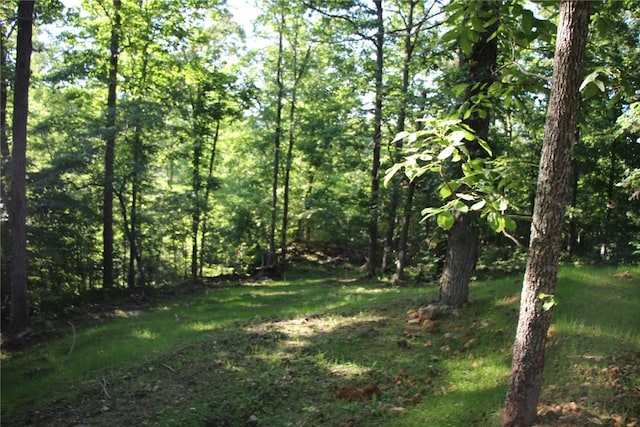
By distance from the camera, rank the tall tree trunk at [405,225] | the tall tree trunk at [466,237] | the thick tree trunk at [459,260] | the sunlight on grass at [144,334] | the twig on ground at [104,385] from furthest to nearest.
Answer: the tall tree trunk at [405,225] → the sunlight on grass at [144,334] → the thick tree trunk at [459,260] → the tall tree trunk at [466,237] → the twig on ground at [104,385]

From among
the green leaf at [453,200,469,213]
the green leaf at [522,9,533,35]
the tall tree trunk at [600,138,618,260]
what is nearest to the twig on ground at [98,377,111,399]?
the green leaf at [453,200,469,213]

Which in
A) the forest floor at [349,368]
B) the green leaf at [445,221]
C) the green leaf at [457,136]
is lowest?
the forest floor at [349,368]

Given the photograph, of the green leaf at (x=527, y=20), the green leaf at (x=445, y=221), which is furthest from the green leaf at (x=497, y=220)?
the green leaf at (x=527, y=20)

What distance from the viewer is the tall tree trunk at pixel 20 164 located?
894cm

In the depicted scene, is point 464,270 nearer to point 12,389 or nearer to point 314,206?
point 12,389

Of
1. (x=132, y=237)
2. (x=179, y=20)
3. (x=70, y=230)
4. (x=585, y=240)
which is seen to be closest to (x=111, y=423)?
(x=70, y=230)

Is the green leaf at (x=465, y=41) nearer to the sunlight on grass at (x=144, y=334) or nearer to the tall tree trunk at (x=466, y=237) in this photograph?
the tall tree trunk at (x=466, y=237)

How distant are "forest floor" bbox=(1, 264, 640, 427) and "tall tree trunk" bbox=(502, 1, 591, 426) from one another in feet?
Result: 3.57

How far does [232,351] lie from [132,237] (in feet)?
29.1

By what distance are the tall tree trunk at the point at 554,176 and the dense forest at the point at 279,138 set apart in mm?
167

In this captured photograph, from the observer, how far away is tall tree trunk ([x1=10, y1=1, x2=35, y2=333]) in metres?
8.94

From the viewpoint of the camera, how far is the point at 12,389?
6703mm

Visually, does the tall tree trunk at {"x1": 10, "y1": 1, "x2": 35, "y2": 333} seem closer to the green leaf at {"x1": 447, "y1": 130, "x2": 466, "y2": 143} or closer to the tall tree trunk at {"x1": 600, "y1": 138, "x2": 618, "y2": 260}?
the green leaf at {"x1": 447, "y1": 130, "x2": 466, "y2": 143}

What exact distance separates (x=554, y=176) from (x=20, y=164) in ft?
33.6
